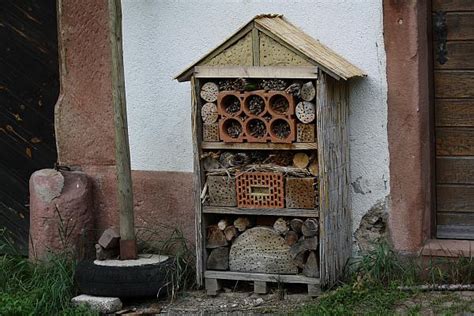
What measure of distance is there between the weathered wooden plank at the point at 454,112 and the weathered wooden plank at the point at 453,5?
536mm

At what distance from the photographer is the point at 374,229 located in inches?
293

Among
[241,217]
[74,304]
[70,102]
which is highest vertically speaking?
[70,102]

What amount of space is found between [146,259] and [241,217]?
0.68 meters

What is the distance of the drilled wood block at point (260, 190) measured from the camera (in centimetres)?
711

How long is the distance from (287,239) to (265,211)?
21 cm

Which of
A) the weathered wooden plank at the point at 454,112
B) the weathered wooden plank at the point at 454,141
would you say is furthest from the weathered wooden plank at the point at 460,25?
the weathered wooden plank at the point at 454,141

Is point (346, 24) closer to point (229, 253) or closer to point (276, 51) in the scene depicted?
point (276, 51)

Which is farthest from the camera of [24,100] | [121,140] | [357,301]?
[24,100]

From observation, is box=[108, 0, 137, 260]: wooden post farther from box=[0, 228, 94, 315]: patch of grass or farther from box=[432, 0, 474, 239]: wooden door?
box=[432, 0, 474, 239]: wooden door

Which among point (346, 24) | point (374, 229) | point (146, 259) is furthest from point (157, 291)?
point (346, 24)

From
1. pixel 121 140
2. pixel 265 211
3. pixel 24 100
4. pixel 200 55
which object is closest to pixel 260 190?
pixel 265 211

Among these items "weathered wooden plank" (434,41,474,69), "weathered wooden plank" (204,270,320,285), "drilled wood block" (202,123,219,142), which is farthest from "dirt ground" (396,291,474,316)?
"drilled wood block" (202,123,219,142)

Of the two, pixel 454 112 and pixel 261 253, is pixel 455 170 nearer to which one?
pixel 454 112

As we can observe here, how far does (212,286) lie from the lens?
24.2 feet
